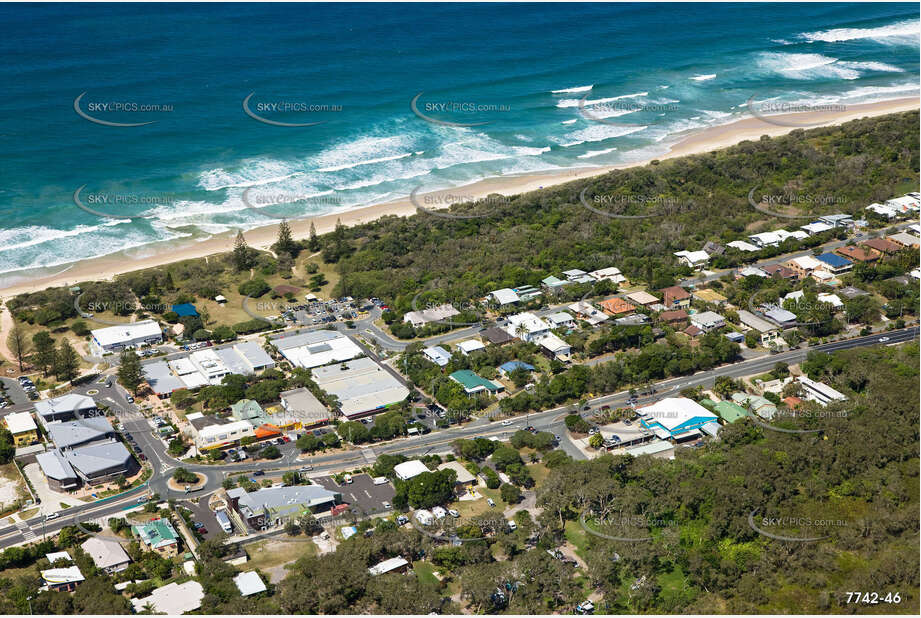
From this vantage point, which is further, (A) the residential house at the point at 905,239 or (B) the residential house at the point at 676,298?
(A) the residential house at the point at 905,239

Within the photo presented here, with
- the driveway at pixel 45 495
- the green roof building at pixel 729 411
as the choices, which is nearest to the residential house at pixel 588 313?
the green roof building at pixel 729 411

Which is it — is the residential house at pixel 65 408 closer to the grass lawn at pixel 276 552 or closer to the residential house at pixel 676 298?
the grass lawn at pixel 276 552

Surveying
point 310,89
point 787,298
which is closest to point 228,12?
point 310,89

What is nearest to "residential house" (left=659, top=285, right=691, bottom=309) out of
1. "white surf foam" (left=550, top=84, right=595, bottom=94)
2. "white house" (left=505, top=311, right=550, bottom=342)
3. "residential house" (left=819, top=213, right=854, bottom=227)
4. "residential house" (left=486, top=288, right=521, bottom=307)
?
"white house" (left=505, top=311, right=550, bottom=342)

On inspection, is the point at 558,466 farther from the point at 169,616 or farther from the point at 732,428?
the point at 169,616

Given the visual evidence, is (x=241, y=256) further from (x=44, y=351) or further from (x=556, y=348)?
(x=556, y=348)

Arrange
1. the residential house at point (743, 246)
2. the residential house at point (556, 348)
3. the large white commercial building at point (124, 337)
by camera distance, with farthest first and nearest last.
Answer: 1. the residential house at point (743, 246)
2. the large white commercial building at point (124, 337)
3. the residential house at point (556, 348)

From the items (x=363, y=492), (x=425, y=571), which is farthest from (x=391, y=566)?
(x=363, y=492)
